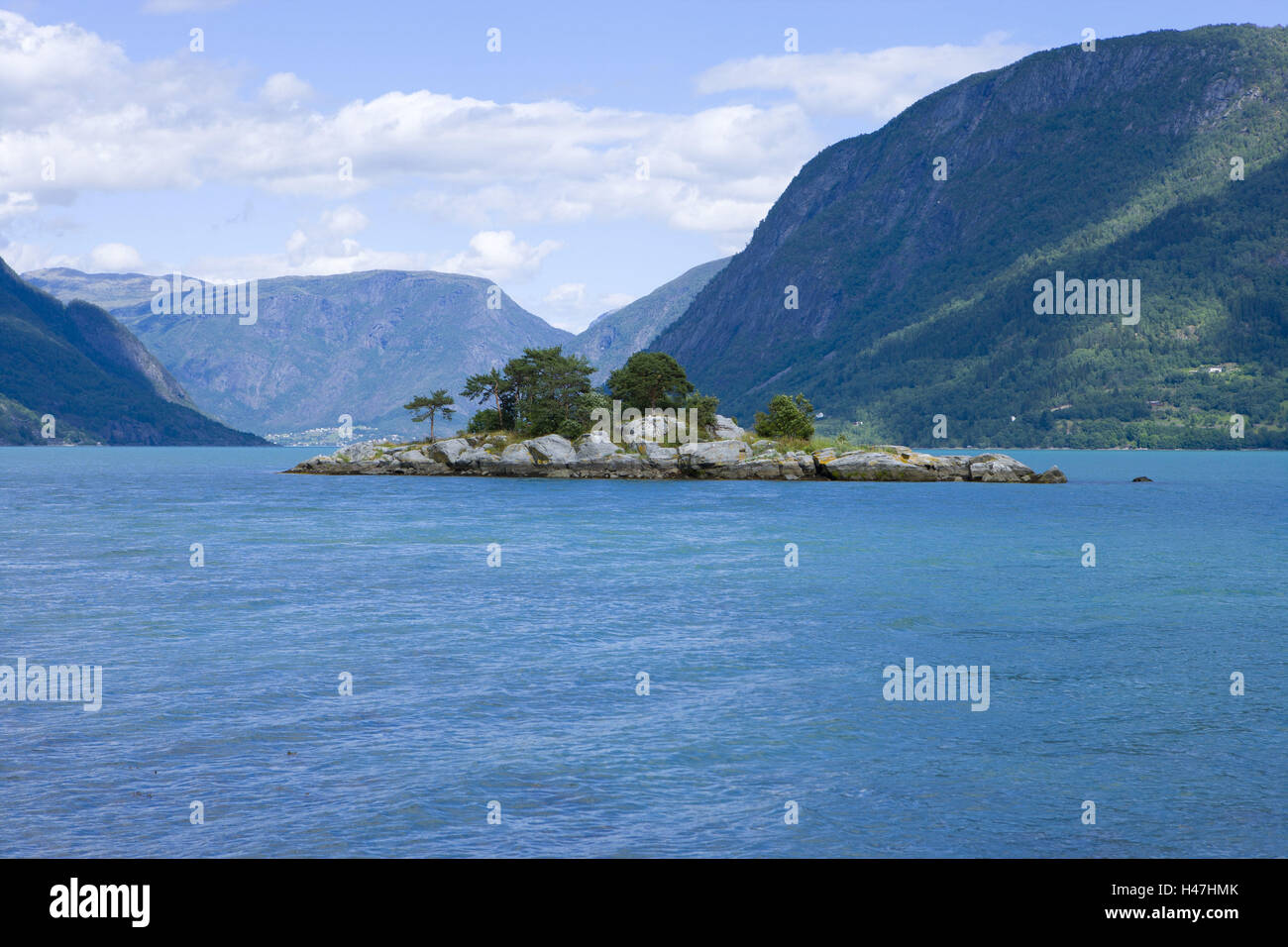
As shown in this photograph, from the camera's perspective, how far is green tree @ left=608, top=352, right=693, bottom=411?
6009 inches

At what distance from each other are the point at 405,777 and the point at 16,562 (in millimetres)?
46357

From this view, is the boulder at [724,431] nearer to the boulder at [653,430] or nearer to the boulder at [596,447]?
the boulder at [653,430]

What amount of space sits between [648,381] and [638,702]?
4970 inches

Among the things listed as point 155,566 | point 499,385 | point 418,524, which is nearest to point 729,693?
point 155,566

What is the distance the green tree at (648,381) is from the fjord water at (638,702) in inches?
3315

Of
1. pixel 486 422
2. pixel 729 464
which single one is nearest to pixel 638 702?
pixel 729 464

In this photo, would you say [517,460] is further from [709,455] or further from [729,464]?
[729,464]

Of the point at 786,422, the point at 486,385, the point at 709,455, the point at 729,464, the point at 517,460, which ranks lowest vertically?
the point at 729,464

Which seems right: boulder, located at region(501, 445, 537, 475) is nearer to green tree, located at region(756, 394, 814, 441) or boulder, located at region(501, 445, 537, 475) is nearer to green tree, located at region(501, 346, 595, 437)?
green tree, located at region(501, 346, 595, 437)

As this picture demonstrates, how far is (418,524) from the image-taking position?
84750 mm

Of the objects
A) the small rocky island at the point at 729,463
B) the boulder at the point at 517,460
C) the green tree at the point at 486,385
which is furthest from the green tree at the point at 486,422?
the boulder at the point at 517,460

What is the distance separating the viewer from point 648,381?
152625 mm

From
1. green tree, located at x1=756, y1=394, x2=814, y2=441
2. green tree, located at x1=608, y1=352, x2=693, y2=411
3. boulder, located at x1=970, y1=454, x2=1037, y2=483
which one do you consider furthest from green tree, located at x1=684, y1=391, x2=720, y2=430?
boulder, located at x1=970, y1=454, x2=1037, y2=483

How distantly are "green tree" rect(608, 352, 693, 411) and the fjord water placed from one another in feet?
276
